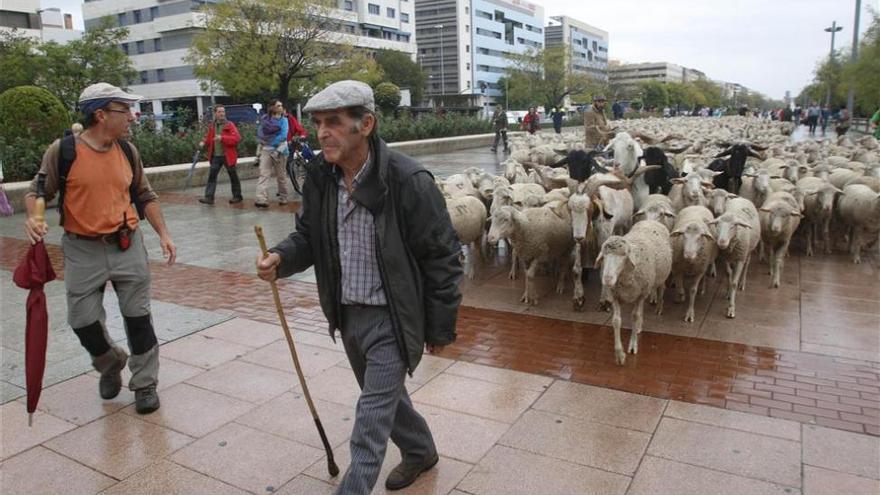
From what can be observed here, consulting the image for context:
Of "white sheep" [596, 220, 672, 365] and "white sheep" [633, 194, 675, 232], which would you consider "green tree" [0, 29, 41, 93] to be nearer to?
"white sheep" [633, 194, 675, 232]

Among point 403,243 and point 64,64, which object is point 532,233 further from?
point 64,64

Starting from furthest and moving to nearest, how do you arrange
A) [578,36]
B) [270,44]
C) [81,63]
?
[578,36] → [81,63] → [270,44]

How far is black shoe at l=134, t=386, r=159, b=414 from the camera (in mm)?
4422

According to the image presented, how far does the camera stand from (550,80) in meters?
63.9

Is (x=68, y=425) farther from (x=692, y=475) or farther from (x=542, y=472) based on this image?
(x=692, y=475)

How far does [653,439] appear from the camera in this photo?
4.00m

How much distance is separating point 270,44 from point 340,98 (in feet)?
89.0

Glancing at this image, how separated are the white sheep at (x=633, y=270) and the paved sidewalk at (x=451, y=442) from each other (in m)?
0.98

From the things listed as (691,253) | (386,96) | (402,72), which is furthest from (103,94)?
(402,72)

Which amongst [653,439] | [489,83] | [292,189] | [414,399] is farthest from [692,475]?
[489,83]

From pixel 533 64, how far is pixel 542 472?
6577 cm

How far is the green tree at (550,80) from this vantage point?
63.3 m

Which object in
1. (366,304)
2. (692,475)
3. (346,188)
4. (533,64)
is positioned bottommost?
(692,475)

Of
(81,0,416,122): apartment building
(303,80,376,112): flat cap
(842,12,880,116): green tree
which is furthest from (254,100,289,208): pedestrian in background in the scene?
(81,0,416,122): apartment building
